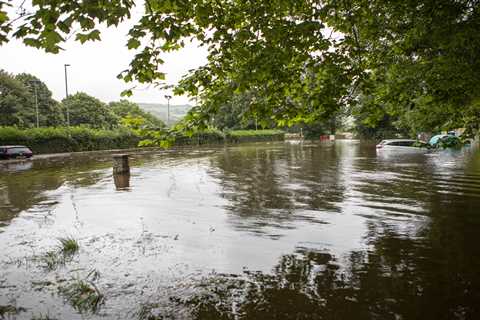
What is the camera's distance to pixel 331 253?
23.3 feet

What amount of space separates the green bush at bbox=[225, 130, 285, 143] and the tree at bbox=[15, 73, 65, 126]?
110 ft

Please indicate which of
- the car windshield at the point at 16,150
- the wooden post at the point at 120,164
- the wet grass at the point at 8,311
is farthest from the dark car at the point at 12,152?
the wet grass at the point at 8,311

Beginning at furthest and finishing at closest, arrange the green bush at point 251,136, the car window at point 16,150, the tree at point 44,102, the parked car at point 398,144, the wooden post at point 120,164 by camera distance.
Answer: the green bush at point 251,136
the tree at point 44,102
the car window at point 16,150
the parked car at point 398,144
the wooden post at point 120,164

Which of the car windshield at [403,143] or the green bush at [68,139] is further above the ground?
the green bush at [68,139]

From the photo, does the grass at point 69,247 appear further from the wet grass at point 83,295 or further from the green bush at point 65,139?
the green bush at point 65,139

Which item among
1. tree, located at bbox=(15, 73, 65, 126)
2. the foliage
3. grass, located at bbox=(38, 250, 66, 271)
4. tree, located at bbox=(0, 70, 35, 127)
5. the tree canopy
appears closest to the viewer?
the tree canopy

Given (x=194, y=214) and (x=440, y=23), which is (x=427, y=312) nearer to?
(x=440, y=23)

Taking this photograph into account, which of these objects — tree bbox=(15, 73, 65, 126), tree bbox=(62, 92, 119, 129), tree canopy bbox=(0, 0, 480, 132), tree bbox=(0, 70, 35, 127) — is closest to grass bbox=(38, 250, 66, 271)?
tree canopy bbox=(0, 0, 480, 132)

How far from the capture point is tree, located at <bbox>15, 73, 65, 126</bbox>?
2689 inches

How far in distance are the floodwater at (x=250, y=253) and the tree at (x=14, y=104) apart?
5465 centimetres

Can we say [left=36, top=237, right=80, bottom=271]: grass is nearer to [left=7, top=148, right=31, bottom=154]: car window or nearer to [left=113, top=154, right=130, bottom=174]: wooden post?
[left=113, top=154, right=130, bottom=174]: wooden post

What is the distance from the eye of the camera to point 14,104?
199 feet

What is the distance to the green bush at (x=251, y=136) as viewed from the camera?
3135 inches

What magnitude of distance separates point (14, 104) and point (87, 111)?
18929mm
